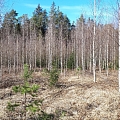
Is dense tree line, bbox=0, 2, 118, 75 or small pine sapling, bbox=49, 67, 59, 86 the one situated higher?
dense tree line, bbox=0, 2, 118, 75

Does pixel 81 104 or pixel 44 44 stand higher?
pixel 44 44

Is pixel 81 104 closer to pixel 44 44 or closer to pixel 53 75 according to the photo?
pixel 53 75

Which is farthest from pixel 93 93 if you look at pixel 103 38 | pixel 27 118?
pixel 103 38

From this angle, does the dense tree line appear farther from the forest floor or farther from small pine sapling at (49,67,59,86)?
the forest floor

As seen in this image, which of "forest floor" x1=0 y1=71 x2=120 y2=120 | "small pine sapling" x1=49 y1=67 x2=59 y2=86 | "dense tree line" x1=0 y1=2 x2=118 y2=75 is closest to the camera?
"forest floor" x1=0 y1=71 x2=120 y2=120

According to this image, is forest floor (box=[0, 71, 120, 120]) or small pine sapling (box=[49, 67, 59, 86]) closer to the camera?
forest floor (box=[0, 71, 120, 120])

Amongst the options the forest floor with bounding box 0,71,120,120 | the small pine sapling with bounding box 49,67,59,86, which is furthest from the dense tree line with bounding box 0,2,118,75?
the forest floor with bounding box 0,71,120,120

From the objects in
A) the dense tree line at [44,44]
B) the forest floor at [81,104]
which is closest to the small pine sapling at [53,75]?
the forest floor at [81,104]

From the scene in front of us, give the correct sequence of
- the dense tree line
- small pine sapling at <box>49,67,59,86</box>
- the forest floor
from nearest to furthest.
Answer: the forest floor, small pine sapling at <box>49,67,59,86</box>, the dense tree line

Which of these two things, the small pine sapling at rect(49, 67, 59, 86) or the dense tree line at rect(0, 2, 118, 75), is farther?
the dense tree line at rect(0, 2, 118, 75)

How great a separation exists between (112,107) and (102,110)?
53cm

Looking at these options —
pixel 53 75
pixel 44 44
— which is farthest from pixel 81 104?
pixel 44 44

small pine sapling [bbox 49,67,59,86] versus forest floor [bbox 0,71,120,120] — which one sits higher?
small pine sapling [bbox 49,67,59,86]

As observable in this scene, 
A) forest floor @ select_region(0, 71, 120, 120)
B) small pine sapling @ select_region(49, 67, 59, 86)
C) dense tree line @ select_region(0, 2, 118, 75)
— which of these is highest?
dense tree line @ select_region(0, 2, 118, 75)
